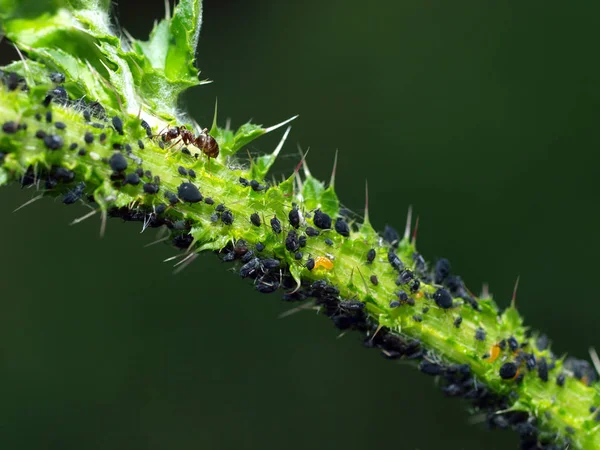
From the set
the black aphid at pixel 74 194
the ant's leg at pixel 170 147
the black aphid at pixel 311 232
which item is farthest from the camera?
the black aphid at pixel 311 232

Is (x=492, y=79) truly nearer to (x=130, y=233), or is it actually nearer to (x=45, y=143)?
(x=130, y=233)

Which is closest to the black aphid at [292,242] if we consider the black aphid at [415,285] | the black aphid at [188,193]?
the black aphid at [188,193]

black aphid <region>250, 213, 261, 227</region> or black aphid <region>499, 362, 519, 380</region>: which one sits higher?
black aphid <region>250, 213, 261, 227</region>

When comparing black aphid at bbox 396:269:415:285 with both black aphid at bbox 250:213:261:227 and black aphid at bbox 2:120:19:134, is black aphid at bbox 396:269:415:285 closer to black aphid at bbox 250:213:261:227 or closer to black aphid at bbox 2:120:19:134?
black aphid at bbox 250:213:261:227

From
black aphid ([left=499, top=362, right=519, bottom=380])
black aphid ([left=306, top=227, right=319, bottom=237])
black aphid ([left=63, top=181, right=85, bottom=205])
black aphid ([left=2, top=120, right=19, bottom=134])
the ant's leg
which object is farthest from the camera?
black aphid ([left=499, top=362, right=519, bottom=380])

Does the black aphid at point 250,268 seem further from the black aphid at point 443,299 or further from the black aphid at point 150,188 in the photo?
the black aphid at point 443,299

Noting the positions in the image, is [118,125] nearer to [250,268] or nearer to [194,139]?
[194,139]

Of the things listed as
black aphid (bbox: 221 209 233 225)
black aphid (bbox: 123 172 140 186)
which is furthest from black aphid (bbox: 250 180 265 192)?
black aphid (bbox: 123 172 140 186)
